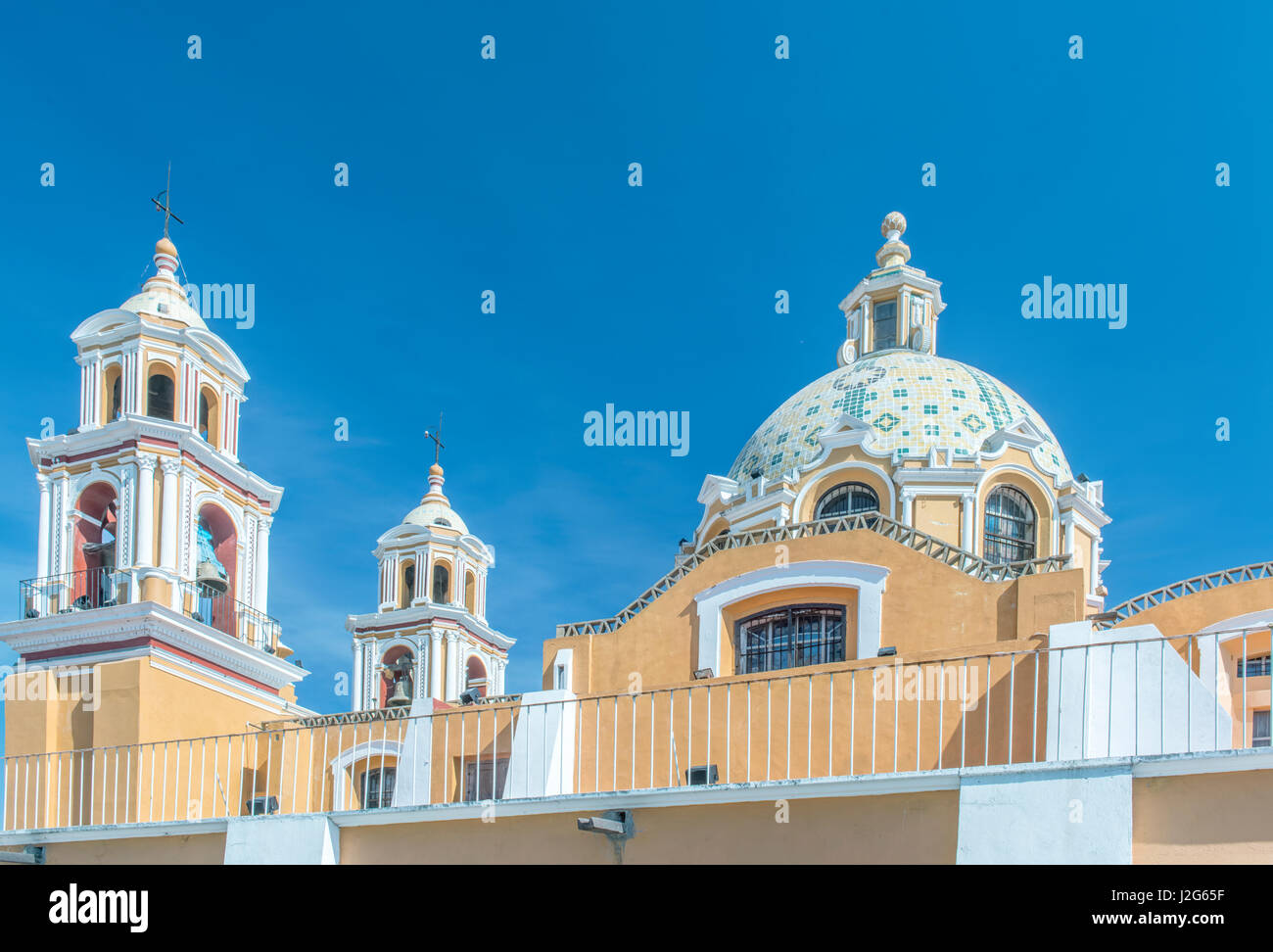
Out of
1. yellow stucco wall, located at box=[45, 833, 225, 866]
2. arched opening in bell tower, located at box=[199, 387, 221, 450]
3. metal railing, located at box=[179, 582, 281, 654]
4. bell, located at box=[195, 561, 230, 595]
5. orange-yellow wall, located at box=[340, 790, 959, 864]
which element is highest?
arched opening in bell tower, located at box=[199, 387, 221, 450]

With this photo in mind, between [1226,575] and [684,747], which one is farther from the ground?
[1226,575]

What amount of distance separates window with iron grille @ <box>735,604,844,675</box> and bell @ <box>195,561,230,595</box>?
9938mm

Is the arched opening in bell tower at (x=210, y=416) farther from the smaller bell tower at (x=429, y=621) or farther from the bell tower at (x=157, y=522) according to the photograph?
the smaller bell tower at (x=429, y=621)

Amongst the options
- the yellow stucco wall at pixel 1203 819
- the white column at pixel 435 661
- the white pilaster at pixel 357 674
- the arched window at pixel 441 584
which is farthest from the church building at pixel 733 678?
the white pilaster at pixel 357 674

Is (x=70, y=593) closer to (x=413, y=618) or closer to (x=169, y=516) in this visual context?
(x=169, y=516)

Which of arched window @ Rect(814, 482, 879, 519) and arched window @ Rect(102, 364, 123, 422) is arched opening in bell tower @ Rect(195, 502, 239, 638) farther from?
arched window @ Rect(814, 482, 879, 519)

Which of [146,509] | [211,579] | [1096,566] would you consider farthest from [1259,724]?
[146,509]

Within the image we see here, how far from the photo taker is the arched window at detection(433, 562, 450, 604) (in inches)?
1633

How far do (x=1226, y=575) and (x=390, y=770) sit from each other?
11.6m

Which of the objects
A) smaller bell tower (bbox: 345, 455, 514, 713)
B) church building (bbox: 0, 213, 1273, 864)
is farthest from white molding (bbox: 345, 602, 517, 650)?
church building (bbox: 0, 213, 1273, 864)

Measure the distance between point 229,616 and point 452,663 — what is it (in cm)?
1744

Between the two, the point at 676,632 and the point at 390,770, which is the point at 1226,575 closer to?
the point at 676,632

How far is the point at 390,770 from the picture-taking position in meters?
20.2
